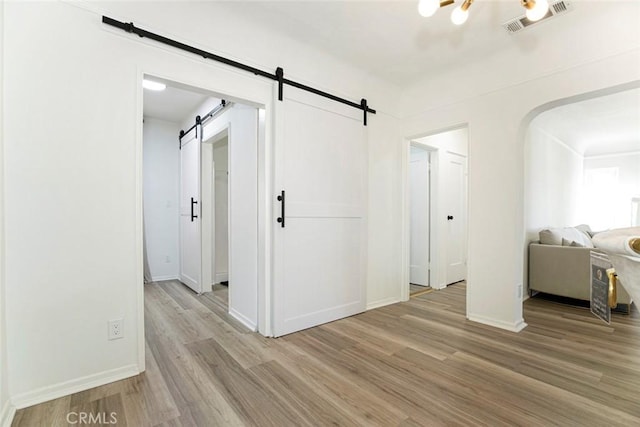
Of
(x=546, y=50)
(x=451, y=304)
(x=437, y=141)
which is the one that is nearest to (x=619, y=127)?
(x=437, y=141)

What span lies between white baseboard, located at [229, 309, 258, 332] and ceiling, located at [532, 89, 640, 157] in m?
4.59

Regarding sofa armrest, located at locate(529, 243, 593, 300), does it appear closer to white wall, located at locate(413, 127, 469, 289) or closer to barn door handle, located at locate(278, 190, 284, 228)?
white wall, located at locate(413, 127, 469, 289)

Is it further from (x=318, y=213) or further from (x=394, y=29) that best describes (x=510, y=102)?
(x=318, y=213)

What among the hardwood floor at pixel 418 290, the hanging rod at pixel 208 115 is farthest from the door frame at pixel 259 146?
the hardwood floor at pixel 418 290

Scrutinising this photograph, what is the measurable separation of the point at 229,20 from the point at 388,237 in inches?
104

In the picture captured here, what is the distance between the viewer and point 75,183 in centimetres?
168

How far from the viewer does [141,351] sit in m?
1.88

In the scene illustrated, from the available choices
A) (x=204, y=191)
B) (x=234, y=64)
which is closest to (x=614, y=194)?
(x=234, y=64)

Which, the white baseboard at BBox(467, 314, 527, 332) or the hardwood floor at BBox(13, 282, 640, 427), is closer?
the hardwood floor at BBox(13, 282, 640, 427)

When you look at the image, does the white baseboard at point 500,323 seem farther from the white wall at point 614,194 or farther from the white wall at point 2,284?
the white wall at point 614,194

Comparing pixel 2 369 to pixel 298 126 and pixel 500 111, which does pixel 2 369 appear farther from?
pixel 500 111

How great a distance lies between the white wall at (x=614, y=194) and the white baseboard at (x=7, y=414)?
9340 millimetres

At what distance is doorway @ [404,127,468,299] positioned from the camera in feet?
13.8

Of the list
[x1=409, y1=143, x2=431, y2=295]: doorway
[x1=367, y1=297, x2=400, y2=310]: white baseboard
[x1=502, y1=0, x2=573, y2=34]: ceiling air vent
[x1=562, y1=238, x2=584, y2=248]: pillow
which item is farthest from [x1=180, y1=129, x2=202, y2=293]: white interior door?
[x1=562, y1=238, x2=584, y2=248]: pillow
